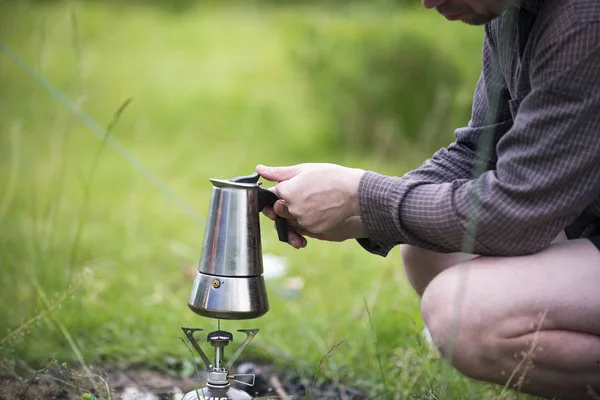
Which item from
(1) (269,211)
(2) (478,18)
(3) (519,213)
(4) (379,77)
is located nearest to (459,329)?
(3) (519,213)

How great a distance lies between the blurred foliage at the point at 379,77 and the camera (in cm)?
581

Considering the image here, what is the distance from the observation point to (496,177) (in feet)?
5.40

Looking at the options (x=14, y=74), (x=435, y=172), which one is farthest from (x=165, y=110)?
(x=435, y=172)

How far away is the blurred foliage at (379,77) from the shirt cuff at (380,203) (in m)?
3.90

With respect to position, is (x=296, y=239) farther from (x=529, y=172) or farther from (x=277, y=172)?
(x=529, y=172)

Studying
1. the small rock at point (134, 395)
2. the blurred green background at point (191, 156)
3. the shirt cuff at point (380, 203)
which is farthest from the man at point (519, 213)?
the small rock at point (134, 395)

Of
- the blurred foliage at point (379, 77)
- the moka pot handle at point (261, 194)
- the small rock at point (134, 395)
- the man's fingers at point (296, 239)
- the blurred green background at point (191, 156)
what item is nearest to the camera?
the moka pot handle at point (261, 194)

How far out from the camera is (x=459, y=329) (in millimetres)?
1713

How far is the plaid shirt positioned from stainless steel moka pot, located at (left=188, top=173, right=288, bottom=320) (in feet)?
0.88

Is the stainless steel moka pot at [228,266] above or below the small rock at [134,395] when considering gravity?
above

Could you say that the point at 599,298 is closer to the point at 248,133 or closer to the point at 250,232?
the point at 250,232

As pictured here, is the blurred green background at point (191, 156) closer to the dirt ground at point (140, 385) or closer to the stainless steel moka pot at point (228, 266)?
the dirt ground at point (140, 385)

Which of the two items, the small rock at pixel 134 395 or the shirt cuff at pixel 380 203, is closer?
the shirt cuff at pixel 380 203

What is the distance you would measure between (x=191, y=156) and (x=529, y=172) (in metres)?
4.67
